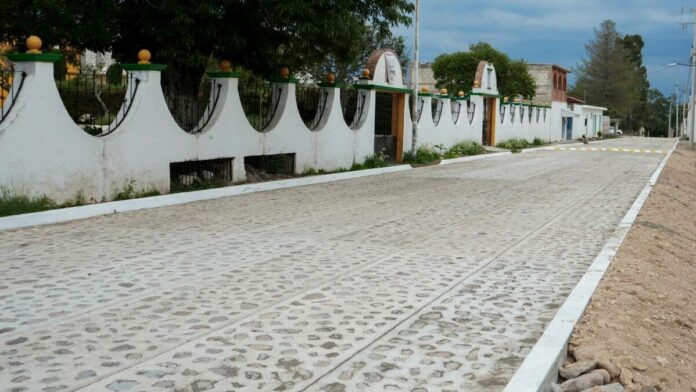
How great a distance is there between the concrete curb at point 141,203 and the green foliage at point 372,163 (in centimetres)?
278

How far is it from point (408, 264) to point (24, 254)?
160 inches

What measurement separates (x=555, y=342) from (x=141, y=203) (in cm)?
889

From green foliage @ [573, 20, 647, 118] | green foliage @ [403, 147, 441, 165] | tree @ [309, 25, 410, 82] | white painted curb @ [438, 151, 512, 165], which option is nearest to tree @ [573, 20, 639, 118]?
green foliage @ [573, 20, 647, 118]

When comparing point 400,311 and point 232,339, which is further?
point 400,311

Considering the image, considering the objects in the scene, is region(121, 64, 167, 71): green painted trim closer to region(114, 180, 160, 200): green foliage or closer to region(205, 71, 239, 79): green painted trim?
region(114, 180, 160, 200): green foliage

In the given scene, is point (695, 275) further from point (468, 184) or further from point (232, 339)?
point (468, 184)

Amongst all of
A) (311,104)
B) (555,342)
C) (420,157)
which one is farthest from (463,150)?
(555,342)

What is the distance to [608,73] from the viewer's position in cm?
10231

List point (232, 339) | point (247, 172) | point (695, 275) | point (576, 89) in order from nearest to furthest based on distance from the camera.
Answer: point (232, 339) < point (695, 275) < point (247, 172) < point (576, 89)

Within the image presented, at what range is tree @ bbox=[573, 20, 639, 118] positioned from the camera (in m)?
102

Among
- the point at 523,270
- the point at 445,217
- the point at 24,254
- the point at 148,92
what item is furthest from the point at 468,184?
the point at 24,254

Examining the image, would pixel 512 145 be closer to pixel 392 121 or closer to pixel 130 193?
pixel 392 121

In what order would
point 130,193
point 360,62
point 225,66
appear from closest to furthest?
point 130,193
point 225,66
point 360,62

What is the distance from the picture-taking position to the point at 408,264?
8.15 metres
